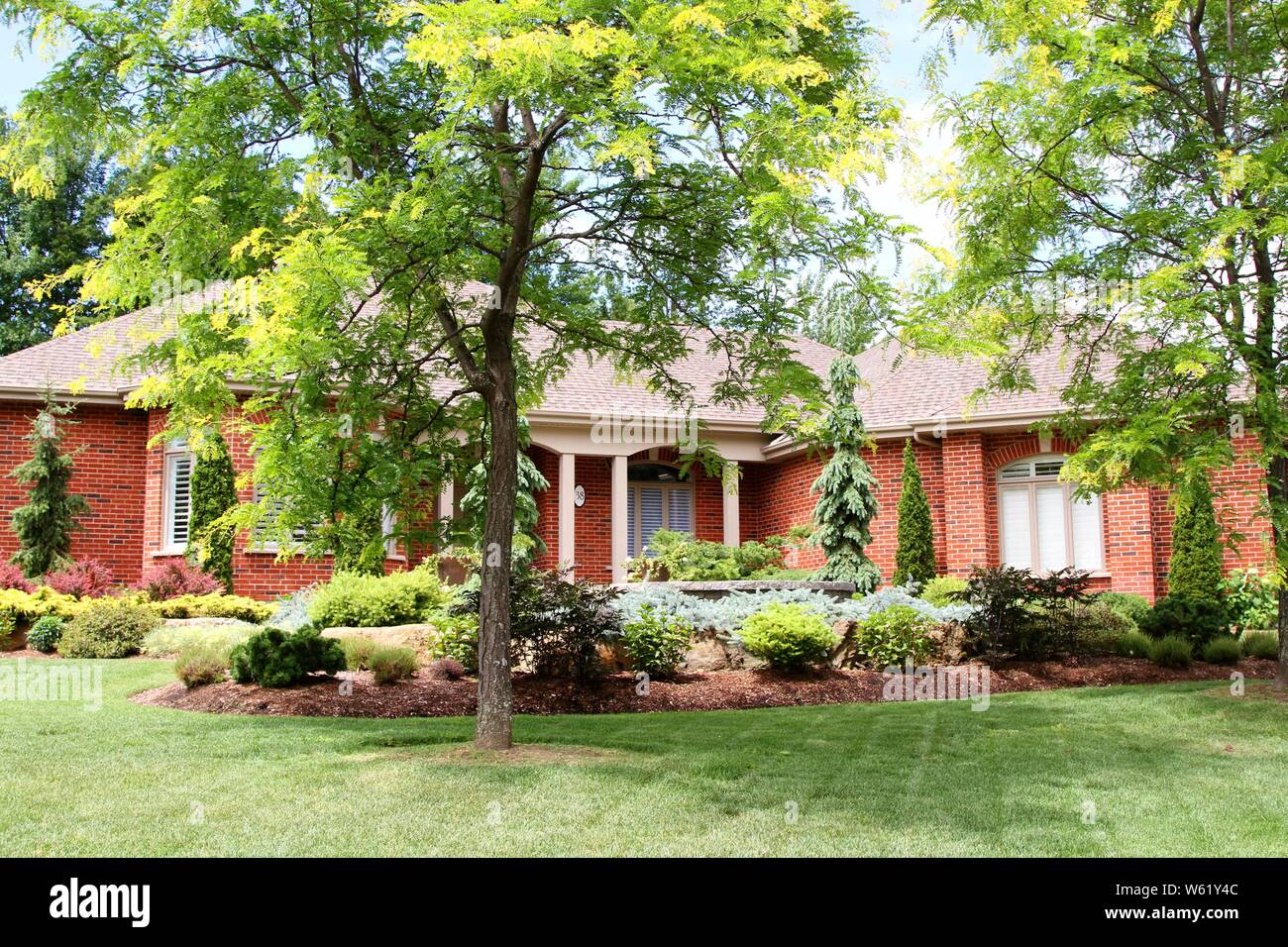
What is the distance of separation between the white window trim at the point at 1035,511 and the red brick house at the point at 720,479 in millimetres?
24

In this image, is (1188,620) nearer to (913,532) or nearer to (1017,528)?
(913,532)

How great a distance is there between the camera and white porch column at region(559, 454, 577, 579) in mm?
19234

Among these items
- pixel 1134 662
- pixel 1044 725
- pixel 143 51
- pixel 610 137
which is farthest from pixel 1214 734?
pixel 143 51

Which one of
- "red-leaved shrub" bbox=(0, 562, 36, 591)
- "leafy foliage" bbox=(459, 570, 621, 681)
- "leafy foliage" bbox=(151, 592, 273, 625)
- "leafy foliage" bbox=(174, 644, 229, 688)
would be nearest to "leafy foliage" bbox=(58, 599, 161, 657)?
"leafy foliage" bbox=(151, 592, 273, 625)

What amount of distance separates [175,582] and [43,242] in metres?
22.3

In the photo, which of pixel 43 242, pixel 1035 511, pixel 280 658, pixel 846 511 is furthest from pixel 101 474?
pixel 43 242

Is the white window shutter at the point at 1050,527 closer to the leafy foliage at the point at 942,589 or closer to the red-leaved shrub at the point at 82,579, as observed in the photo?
the leafy foliage at the point at 942,589

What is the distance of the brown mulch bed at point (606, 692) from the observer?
33.4 ft

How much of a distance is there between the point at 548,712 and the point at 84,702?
4.31 m

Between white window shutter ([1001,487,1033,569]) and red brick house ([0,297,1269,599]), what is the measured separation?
24 mm

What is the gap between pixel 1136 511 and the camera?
1736 cm

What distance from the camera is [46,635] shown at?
13.9m

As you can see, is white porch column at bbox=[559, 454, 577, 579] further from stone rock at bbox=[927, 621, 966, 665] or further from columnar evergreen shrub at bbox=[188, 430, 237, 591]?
stone rock at bbox=[927, 621, 966, 665]

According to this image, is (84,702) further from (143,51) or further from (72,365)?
(72,365)
